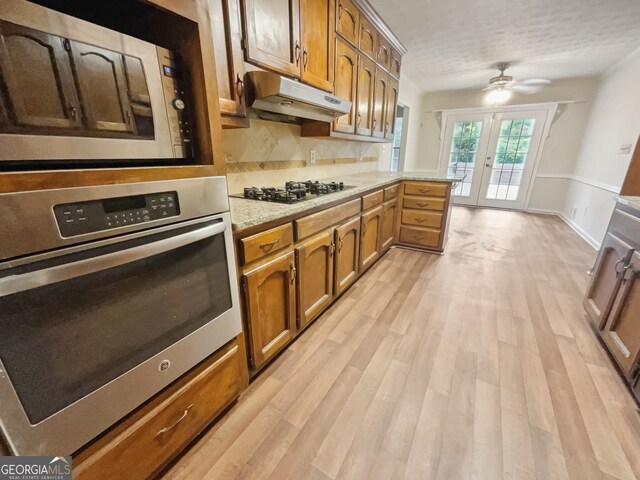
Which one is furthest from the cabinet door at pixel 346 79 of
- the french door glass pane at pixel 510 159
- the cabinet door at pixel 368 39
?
the french door glass pane at pixel 510 159

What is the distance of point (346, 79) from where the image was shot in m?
2.10

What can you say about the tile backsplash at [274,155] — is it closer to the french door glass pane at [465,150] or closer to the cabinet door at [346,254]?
the cabinet door at [346,254]

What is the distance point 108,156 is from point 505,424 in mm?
1762

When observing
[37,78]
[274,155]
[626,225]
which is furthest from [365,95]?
[37,78]

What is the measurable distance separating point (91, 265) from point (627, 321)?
7.63ft

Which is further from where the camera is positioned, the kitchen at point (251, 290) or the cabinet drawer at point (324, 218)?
the cabinet drawer at point (324, 218)

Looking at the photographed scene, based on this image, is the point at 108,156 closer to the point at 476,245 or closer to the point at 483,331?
the point at 483,331

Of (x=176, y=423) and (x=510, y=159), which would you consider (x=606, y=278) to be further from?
(x=510, y=159)

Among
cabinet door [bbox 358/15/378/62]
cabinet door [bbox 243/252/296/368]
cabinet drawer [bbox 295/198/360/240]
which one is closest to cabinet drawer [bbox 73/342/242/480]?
cabinet door [bbox 243/252/296/368]

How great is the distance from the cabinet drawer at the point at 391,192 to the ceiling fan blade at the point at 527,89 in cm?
369

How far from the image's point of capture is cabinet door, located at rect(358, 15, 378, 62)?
2167mm

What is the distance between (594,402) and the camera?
4.07 ft

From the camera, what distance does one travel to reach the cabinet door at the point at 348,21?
6.15ft

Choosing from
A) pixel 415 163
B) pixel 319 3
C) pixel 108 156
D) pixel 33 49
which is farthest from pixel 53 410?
pixel 415 163
